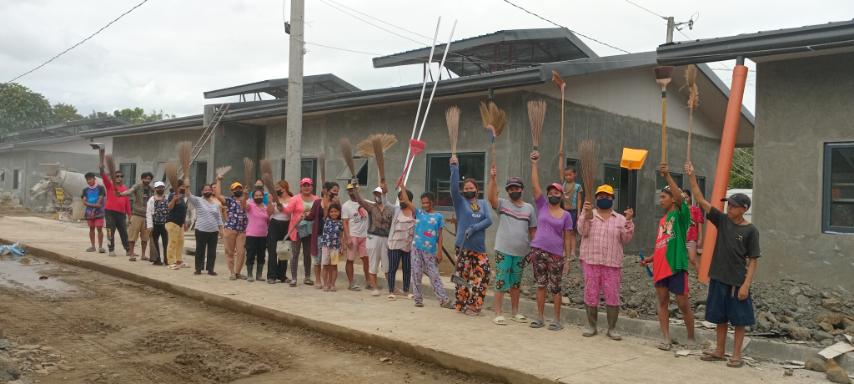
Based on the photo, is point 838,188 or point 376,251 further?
point 376,251

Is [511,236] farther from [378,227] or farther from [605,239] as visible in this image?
[378,227]

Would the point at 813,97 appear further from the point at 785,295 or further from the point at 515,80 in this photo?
the point at 515,80

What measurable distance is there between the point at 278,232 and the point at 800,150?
6.76 m

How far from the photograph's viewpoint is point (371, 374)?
16.7 feet

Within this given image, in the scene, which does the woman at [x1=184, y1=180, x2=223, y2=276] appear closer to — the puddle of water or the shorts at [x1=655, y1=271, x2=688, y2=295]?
the puddle of water

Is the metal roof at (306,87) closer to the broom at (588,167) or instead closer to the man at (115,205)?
the man at (115,205)

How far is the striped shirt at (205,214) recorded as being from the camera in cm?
982

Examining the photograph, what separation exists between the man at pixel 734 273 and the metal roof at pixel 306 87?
64.2 feet

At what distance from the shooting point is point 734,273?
5.27m

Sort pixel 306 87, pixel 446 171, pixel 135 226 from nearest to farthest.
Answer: pixel 135 226
pixel 446 171
pixel 306 87

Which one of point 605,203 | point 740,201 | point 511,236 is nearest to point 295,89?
point 511,236

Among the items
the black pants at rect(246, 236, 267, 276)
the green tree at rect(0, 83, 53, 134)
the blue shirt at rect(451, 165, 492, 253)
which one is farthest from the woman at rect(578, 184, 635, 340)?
the green tree at rect(0, 83, 53, 134)

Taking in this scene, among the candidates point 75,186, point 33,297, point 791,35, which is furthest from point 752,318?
point 75,186

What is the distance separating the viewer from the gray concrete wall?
7.58 meters
